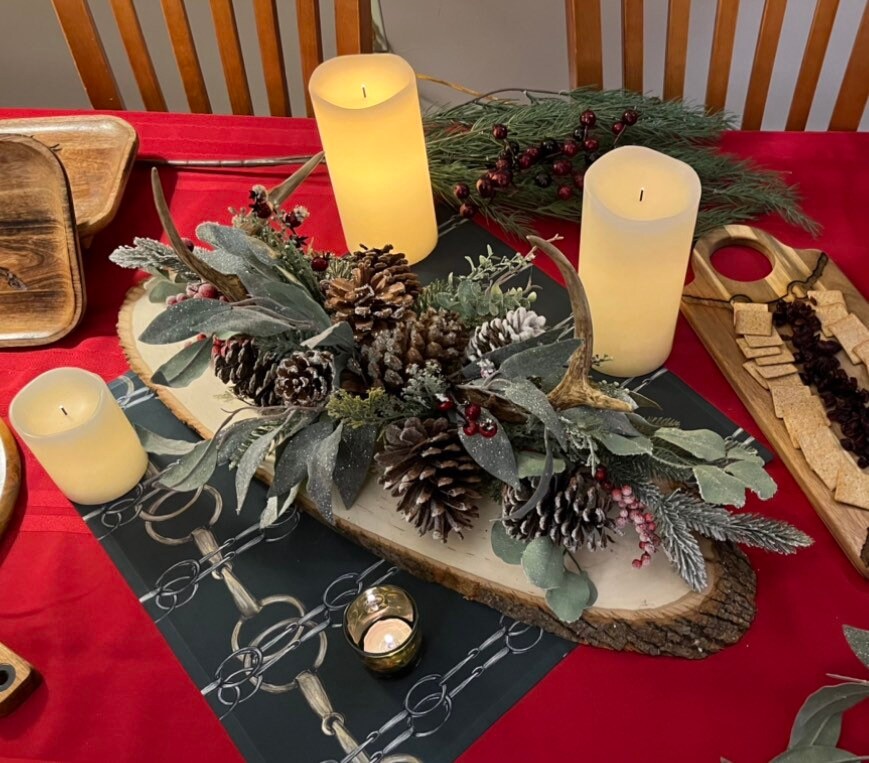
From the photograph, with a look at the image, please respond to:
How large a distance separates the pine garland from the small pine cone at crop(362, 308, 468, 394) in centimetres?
30

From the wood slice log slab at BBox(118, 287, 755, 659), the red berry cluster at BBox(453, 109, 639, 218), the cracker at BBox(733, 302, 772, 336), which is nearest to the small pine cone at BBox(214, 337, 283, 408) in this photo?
the wood slice log slab at BBox(118, 287, 755, 659)

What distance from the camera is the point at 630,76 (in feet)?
3.67

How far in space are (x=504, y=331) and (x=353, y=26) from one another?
0.61 metres

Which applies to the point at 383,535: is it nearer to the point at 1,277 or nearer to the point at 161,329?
the point at 161,329

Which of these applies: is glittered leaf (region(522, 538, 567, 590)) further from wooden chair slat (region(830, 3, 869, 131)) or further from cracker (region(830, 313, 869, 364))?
wooden chair slat (region(830, 3, 869, 131))

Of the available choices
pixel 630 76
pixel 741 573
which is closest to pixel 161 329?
pixel 741 573

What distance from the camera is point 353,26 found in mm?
1107

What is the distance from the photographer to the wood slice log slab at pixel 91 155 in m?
0.95

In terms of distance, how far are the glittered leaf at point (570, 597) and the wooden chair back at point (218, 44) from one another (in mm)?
776

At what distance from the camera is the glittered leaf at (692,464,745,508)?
2.02ft

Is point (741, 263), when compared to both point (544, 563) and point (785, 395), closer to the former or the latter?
point (785, 395)

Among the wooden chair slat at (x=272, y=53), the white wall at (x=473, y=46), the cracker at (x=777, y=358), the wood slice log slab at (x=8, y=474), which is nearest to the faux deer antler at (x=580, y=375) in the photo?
the cracker at (x=777, y=358)

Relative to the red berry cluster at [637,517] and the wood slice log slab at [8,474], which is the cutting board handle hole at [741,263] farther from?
the wood slice log slab at [8,474]

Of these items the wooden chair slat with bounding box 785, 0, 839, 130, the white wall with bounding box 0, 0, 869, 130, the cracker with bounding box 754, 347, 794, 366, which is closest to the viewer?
the cracker with bounding box 754, 347, 794, 366
